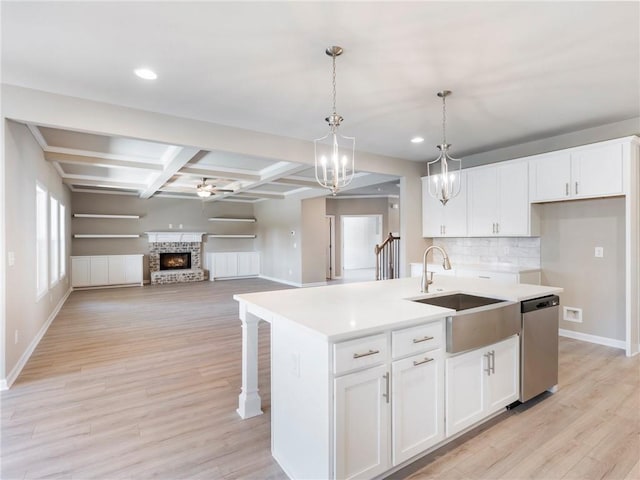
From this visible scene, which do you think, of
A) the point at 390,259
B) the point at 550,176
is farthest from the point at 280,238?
the point at 550,176

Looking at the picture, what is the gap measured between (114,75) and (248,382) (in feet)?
8.84

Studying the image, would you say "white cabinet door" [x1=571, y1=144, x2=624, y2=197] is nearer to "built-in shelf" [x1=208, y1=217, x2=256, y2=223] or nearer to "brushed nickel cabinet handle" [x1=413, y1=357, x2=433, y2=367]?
"brushed nickel cabinet handle" [x1=413, y1=357, x2=433, y2=367]

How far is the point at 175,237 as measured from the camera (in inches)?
395

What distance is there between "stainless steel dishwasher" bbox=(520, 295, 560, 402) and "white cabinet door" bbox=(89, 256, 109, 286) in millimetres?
9753

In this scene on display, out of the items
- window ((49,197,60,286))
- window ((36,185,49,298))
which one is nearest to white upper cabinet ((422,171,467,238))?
window ((36,185,49,298))

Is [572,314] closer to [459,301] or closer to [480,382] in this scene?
[459,301]

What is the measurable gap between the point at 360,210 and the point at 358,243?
2854mm

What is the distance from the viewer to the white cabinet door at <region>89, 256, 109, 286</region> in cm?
882

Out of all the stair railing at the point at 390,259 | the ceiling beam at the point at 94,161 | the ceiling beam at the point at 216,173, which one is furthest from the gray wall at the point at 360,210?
the ceiling beam at the point at 94,161

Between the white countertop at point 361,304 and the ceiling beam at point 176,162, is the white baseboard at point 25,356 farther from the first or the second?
the ceiling beam at point 176,162

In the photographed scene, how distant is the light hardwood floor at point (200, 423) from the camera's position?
1950mm

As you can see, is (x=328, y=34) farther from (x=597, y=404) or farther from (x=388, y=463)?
(x=597, y=404)

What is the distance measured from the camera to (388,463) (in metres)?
1.79

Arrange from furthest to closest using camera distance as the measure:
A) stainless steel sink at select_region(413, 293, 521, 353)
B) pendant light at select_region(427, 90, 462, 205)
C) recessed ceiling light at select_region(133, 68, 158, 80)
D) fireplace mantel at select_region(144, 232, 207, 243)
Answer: fireplace mantel at select_region(144, 232, 207, 243) < pendant light at select_region(427, 90, 462, 205) < recessed ceiling light at select_region(133, 68, 158, 80) < stainless steel sink at select_region(413, 293, 521, 353)
